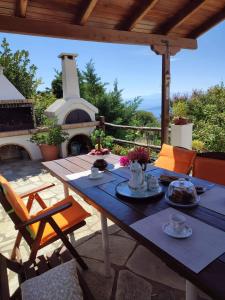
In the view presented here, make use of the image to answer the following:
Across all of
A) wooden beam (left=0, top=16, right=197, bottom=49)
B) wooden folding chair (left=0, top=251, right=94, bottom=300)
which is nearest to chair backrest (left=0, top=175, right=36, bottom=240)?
wooden folding chair (left=0, top=251, right=94, bottom=300)

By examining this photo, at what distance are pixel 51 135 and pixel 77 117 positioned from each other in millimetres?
996

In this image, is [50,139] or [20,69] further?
[20,69]

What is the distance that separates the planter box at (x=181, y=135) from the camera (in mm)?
4586

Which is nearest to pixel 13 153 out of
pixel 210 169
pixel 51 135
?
pixel 51 135

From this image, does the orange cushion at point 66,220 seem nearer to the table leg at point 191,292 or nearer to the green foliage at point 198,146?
the table leg at point 191,292

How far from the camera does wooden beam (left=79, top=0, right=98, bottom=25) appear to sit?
289cm

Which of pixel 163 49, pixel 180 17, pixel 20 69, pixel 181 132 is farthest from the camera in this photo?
pixel 20 69

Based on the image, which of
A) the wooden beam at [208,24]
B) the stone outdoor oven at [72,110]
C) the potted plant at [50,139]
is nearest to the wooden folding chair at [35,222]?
the wooden beam at [208,24]

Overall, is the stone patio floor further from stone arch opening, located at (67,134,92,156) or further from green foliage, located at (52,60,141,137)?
green foliage, located at (52,60,141,137)

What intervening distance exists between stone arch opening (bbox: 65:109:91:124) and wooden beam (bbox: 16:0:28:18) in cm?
333

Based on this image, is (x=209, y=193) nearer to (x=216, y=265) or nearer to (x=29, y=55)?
(x=216, y=265)

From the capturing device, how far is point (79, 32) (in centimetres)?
325

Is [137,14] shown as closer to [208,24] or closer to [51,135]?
[208,24]

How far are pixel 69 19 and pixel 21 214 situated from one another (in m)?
2.71
